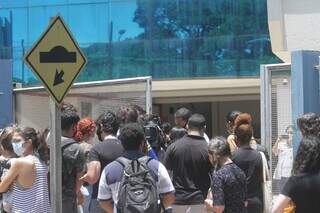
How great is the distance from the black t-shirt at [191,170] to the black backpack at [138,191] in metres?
1.49

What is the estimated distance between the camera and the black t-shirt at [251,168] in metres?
7.36

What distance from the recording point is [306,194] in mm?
5277

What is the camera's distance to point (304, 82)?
9.01m

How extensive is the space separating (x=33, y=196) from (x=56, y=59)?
1430 millimetres

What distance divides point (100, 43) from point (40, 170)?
71.9 feet

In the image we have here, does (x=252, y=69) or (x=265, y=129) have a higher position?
(x=252, y=69)

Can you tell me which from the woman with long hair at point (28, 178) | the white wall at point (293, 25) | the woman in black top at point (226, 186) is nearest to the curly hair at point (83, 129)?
the woman with long hair at point (28, 178)

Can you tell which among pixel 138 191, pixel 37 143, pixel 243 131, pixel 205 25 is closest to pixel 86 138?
pixel 37 143

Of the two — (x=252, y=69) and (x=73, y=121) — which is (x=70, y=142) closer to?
(x=73, y=121)

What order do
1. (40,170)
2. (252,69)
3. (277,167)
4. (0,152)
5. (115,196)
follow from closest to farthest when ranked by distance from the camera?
(115,196) < (40,170) < (0,152) < (277,167) < (252,69)

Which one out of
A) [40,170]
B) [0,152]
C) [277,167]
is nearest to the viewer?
[40,170]

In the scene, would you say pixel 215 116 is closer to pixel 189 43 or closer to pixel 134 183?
pixel 189 43

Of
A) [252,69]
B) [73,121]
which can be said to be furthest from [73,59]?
[252,69]

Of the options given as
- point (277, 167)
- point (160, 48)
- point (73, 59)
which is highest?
point (160, 48)
